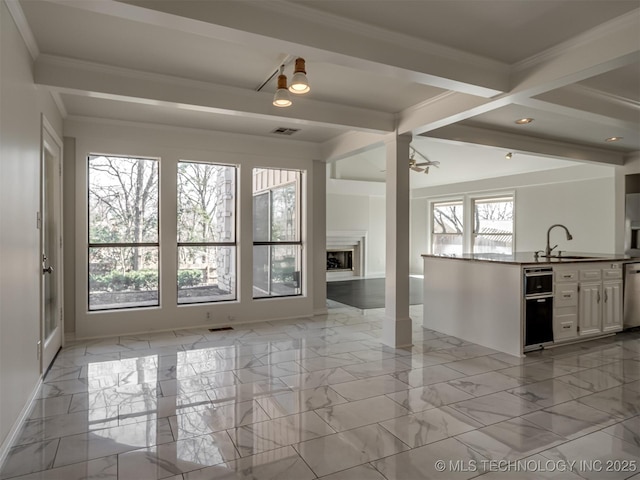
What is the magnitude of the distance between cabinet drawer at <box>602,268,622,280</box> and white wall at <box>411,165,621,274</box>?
5.32 feet

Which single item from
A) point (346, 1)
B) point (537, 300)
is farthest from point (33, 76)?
point (537, 300)

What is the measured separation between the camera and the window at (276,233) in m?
5.57

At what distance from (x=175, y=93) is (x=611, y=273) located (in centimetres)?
511

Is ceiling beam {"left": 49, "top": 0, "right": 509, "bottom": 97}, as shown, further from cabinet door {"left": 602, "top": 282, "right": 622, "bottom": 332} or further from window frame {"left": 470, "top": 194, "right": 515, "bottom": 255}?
window frame {"left": 470, "top": 194, "right": 515, "bottom": 255}

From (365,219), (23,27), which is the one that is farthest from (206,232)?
(365,219)

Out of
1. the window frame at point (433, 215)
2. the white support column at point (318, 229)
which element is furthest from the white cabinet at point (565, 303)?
the window frame at point (433, 215)

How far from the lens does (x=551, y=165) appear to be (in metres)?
7.54

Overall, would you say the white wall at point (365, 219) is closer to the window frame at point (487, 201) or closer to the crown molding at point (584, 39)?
the window frame at point (487, 201)

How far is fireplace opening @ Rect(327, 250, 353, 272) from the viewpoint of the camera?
1056 cm

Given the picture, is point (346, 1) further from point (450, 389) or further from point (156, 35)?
point (450, 389)

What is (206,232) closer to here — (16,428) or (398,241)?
(398,241)

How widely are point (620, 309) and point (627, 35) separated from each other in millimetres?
3749

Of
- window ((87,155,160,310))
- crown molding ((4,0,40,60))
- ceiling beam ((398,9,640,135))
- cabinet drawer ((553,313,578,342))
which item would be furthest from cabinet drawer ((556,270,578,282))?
crown molding ((4,0,40,60))

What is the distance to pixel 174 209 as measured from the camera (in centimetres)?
496
